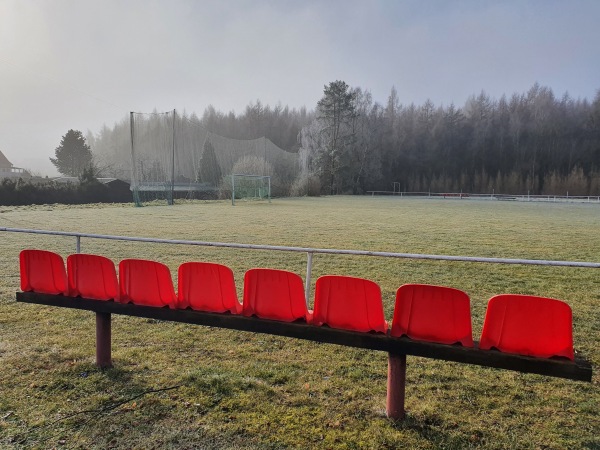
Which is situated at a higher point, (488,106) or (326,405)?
(488,106)

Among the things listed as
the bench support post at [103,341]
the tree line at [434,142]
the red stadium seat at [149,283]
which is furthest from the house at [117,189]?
the red stadium seat at [149,283]

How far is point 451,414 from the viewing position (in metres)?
2.77

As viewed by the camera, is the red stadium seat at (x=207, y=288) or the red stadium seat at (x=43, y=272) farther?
the red stadium seat at (x=43, y=272)

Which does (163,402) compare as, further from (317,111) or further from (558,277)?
(317,111)

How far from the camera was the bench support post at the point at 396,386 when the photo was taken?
8.61ft

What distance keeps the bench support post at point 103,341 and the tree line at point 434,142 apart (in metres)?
56.8

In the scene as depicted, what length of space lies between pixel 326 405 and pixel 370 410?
0.97 feet

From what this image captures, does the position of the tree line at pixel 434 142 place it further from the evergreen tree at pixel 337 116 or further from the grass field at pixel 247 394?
the grass field at pixel 247 394

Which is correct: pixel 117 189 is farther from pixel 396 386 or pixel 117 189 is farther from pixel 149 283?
pixel 396 386

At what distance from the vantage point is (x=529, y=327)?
236 cm

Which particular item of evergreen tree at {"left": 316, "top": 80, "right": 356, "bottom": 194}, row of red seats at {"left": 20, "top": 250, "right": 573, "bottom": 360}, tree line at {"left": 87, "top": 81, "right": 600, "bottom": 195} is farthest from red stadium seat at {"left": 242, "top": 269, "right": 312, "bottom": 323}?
evergreen tree at {"left": 316, "top": 80, "right": 356, "bottom": 194}

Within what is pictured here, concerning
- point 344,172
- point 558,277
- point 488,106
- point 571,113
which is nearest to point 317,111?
point 344,172

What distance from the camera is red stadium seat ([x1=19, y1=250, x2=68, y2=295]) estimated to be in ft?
11.2

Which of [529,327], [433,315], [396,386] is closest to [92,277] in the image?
[396,386]
